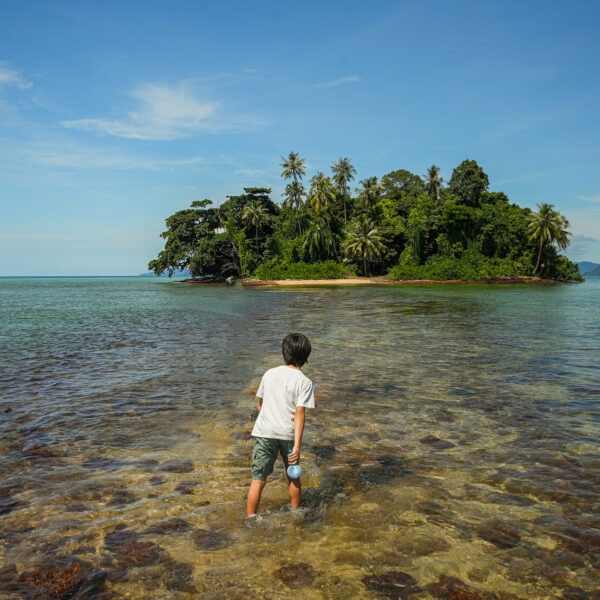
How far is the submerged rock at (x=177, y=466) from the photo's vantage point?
4781 millimetres

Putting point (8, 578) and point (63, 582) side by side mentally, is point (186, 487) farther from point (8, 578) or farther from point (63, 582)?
point (8, 578)

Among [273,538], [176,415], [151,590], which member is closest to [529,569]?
[273,538]

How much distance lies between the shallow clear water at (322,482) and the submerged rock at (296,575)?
0.04ft

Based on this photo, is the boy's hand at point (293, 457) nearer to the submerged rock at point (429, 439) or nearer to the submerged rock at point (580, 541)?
the submerged rock at point (580, 541)

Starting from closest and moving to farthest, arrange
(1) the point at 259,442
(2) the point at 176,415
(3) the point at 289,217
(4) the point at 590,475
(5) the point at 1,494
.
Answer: (1) the point at 259,442 → (5) the point at 1,494 → (4) the point at 590,475 → (2) the point at 176,415 → (3) the point at 289,217

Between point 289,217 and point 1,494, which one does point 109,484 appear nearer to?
point 1,494

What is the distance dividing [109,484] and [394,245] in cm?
7378

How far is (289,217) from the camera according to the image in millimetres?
74500

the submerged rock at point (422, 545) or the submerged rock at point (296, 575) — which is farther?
the submerged rock at point (422, 545)

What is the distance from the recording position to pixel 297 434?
374 centimetres

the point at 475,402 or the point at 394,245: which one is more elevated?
the point at 394,245

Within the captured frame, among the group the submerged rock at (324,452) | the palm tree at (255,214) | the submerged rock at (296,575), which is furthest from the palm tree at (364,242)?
the submerged rock at (296,575)

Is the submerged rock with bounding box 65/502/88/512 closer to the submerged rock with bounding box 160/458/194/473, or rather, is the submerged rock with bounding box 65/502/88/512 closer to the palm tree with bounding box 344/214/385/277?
the submerged rock with bounding box 160/458/194/473

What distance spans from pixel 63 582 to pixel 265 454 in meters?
1.68
